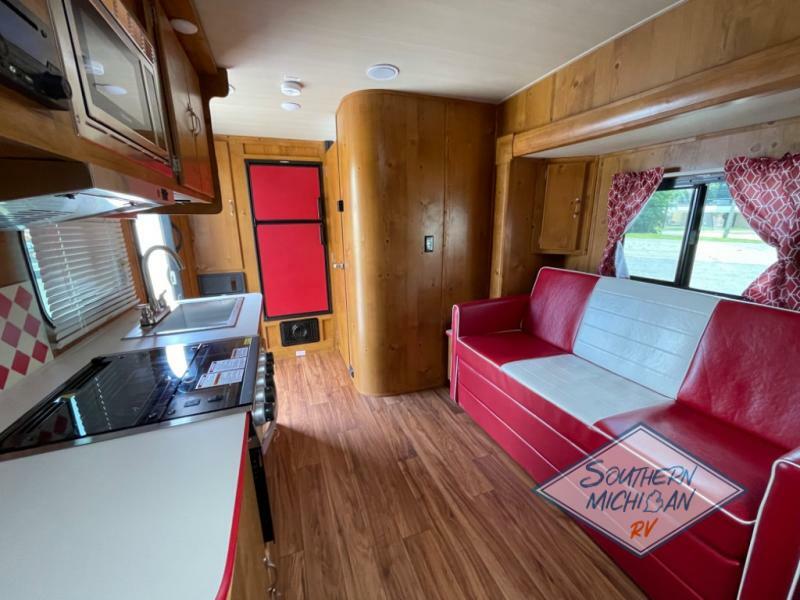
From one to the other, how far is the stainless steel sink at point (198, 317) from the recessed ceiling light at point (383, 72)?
1600 mm

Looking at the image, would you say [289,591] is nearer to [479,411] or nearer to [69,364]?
[69,364]

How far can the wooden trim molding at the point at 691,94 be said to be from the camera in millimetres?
1068

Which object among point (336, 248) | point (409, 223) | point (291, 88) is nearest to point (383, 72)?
point (291, 88)

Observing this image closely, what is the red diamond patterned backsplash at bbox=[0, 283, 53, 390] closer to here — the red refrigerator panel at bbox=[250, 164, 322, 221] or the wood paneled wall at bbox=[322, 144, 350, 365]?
the wood paneled wall at bbox=[322, 144, 350, 365]

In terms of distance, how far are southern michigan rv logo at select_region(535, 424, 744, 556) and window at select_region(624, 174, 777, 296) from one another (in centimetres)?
122

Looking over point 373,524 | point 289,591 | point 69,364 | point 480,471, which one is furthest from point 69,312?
point 480,471

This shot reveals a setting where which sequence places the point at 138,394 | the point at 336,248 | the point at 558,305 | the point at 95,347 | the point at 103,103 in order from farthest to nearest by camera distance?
1. the point at 336,248
2. the point at 558,305
3. the point at 95,347
4. the point at 138,394
5. the point at 103,103

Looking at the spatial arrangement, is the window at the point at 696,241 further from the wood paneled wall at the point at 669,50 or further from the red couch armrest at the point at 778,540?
the red couch armrest at the point at 778,540

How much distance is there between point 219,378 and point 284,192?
2.51 m

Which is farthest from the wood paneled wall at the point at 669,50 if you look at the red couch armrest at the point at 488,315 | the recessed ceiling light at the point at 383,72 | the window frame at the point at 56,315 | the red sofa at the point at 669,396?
the window frame at the point at 56,315

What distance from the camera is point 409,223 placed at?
2.36 meters

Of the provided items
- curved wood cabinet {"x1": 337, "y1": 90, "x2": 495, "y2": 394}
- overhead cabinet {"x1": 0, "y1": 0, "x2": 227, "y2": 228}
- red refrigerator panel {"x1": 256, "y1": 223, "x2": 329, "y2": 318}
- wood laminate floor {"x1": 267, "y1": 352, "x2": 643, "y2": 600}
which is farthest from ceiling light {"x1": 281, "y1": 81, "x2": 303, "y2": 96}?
wood laminate floor {"x1": 267, "y1": 352, "x2": 643, "y2": 600}

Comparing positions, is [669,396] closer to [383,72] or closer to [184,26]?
[383,72]

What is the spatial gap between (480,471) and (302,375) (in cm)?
190
